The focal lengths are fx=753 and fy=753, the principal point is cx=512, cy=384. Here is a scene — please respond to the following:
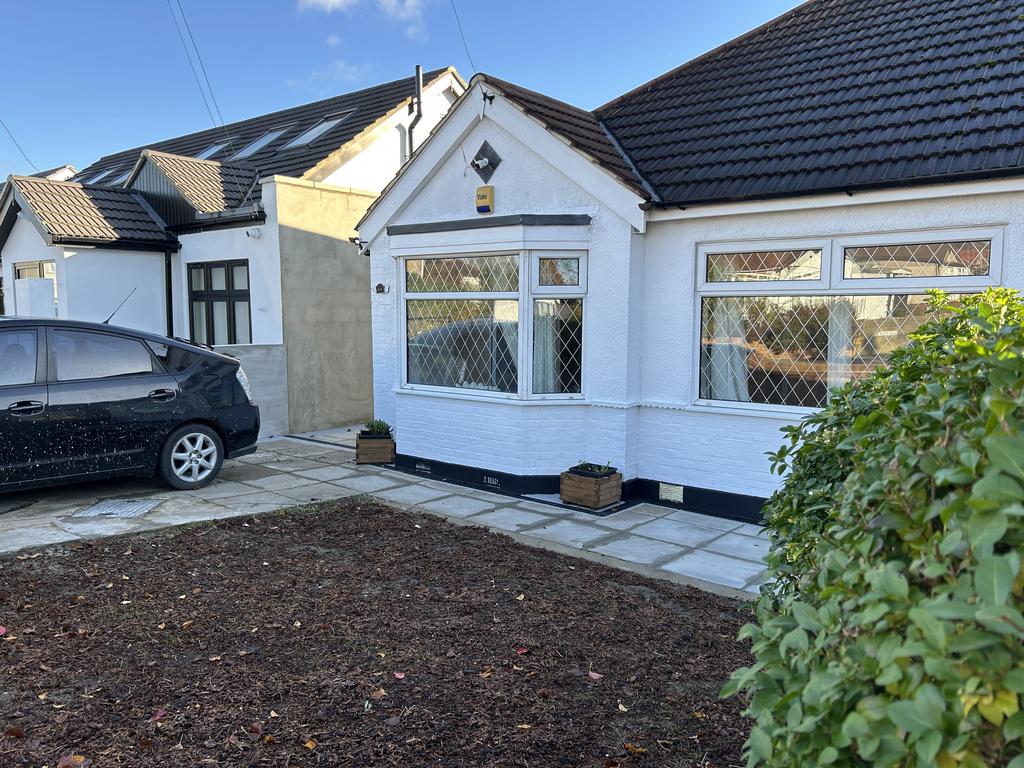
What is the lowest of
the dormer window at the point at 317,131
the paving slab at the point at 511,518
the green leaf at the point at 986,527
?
the paving slab at the point at 511,518

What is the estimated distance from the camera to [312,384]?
12180 millimetres

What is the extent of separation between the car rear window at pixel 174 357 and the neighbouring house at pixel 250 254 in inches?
110

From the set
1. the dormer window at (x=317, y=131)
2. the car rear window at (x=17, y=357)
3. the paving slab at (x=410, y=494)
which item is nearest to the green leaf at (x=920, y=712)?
the paving slab at (x=410, y=494)

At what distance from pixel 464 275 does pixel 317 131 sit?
8.15m

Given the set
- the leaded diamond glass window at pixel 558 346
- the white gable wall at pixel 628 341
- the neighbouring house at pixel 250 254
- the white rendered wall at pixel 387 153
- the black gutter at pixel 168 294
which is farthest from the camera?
the black gutter at pixel 168 294

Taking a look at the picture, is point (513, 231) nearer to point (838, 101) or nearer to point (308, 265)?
point (838, 101)

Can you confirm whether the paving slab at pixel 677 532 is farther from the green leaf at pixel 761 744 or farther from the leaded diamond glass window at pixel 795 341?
the green leaf at pixel 761 744

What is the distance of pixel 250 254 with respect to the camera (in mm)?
12156

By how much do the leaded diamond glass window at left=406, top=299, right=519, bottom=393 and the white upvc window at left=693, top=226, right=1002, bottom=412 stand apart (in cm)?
203

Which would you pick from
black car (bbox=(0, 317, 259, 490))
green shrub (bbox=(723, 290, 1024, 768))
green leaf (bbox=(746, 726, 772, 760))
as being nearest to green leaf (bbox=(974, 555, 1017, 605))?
green shrub (bbox=(723, 290, 1024, 768))

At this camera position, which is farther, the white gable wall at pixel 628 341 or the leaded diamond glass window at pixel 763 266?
the white gable wall at pixel 628 341

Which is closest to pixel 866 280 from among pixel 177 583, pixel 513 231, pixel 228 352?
pixel 513 231

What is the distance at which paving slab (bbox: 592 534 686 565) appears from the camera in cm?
609

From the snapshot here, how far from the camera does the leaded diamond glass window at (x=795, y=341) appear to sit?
6590 millimetres
